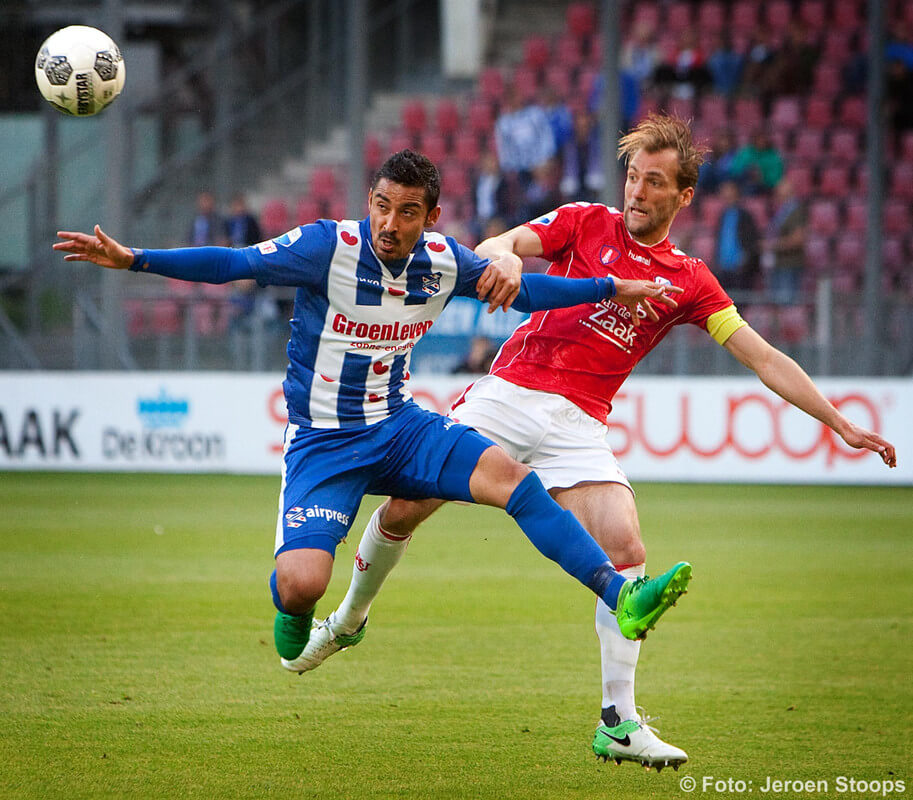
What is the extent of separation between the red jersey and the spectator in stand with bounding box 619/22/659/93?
1261 cm

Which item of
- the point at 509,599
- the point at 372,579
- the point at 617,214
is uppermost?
the point at 617,214

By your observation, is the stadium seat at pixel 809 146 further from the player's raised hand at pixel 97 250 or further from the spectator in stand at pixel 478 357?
the player's raised hand at pixel 97 250

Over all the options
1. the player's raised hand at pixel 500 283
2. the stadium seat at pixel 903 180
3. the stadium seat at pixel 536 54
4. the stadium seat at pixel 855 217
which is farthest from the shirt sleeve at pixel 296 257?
the stadium seat at pixel 536 54

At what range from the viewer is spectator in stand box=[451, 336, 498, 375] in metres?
14.0

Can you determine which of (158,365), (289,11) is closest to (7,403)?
(158,365)

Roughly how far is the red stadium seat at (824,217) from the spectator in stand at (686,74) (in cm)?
225

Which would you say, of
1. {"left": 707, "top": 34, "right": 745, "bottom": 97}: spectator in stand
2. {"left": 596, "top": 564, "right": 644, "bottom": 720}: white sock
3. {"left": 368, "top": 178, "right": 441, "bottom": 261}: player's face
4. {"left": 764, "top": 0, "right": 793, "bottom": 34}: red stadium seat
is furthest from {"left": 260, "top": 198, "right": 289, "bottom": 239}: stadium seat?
{"left": 596, "top": 564, "right": 644, "bottom": 720}: white sock

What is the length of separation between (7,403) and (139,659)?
866cm

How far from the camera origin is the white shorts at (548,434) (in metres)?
5.10

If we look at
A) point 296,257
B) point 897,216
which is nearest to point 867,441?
point 296,257

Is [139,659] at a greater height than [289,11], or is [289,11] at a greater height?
[289,11]

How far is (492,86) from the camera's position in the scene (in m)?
19.2

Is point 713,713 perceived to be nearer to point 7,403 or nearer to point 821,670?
point 821,670

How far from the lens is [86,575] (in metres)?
8.07
